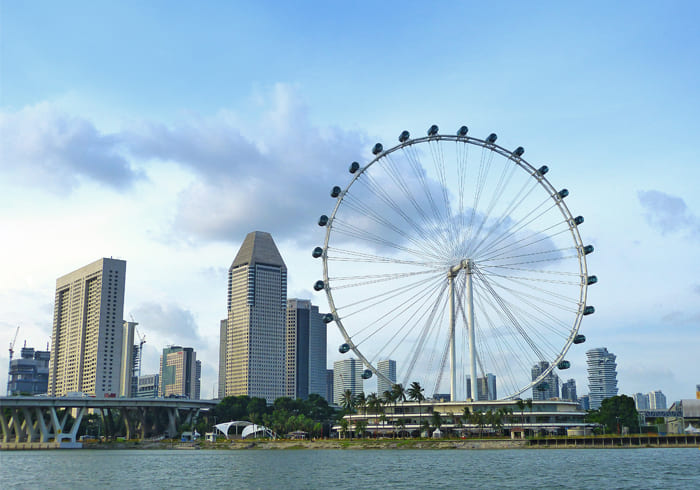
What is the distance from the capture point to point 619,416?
188375 millimetres

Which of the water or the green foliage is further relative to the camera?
the green foliage

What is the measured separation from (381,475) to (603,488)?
2783cm

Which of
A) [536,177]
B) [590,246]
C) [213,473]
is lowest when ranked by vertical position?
[213,473]

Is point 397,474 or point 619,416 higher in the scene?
point 619,416

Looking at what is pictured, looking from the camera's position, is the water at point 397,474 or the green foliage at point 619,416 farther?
the green foliage at point 619,416

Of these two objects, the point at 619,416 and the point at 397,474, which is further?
the point at 619,416

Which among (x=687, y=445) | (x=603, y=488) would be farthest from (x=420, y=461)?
(x=687, y=445)

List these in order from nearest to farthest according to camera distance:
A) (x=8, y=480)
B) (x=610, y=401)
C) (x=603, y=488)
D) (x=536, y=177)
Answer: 1. (x=603, y=488)
2. (x=8, y=480)
3. (x=536, y=177)
4. (x=610, y=401)

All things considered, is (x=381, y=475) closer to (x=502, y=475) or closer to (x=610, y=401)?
(x=502, y=475)

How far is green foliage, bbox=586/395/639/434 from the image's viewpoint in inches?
7411

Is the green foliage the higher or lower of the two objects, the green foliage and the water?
the higher

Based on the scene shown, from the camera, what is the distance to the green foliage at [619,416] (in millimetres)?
188250

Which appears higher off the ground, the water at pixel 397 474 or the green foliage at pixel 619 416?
the green foliage at pixel 619 416

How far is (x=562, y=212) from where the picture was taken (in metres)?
133
